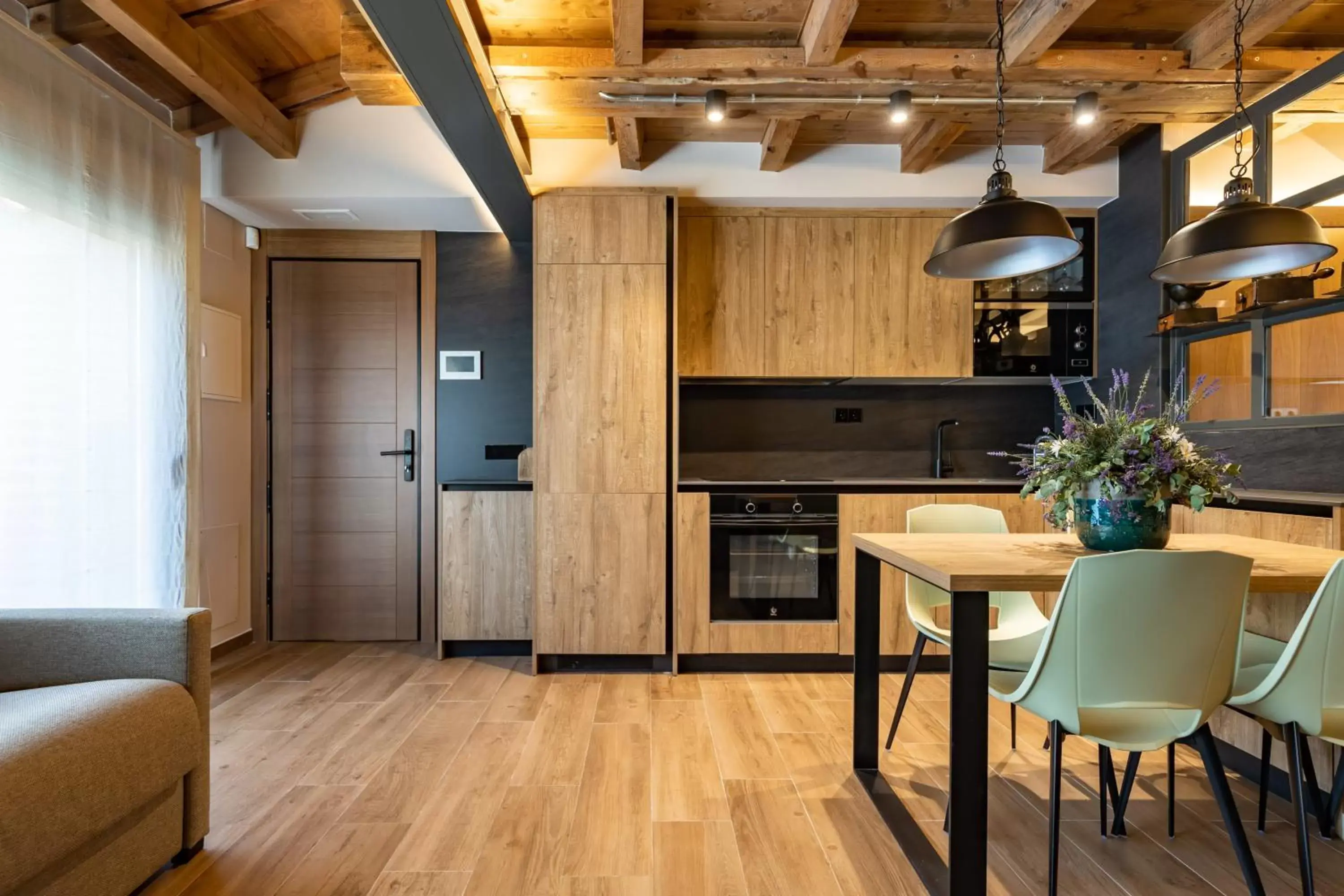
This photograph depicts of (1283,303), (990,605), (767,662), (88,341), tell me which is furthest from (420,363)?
(1283,303)

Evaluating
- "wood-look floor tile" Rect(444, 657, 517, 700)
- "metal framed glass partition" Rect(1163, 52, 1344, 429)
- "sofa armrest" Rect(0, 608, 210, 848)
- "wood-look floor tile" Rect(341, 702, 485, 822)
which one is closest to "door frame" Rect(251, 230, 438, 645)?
"wood-look floor tile" Rect(444, 657, 517, 700)

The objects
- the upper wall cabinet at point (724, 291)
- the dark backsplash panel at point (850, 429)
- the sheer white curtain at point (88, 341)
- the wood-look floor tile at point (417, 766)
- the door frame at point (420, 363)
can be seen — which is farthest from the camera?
the dark backsplash panel at point (850, 429)

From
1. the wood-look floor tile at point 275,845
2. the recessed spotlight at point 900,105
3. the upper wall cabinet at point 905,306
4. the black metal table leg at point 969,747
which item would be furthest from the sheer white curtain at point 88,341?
the upper wall cabinet at point 905,306

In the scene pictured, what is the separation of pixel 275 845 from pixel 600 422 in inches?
83.1

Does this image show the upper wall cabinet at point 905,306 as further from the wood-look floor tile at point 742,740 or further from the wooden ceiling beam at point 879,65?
the wood-look floor tile at point 742,740

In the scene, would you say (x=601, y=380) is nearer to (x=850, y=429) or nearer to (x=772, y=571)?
(x=772, y=571)

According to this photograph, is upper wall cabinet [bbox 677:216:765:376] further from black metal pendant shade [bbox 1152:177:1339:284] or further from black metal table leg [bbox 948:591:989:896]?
black metal table leg [bbox 948:591:989:896]

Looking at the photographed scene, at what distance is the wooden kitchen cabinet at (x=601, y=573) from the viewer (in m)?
3.45

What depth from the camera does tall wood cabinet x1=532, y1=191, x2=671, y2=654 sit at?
3.44m

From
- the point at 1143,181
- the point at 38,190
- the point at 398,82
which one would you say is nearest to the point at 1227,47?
the point at 1143,181

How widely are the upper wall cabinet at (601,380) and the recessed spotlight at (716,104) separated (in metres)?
0.83

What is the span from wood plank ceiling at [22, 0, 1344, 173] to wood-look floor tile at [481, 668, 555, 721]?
2395 millimetres

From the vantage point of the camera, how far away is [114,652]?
1.80 m

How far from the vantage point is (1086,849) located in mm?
1886
